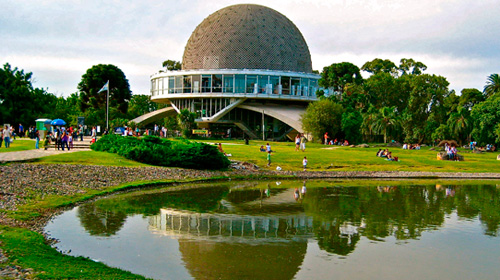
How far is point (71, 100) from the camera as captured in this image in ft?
243

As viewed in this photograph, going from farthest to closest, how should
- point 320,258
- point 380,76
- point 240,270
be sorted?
point 380,76 → point 320,258 → point 240,270

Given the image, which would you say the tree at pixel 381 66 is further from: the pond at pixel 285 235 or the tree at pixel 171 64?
the pond at pixel 285 235

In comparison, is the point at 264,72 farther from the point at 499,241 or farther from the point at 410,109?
the point at 499,241

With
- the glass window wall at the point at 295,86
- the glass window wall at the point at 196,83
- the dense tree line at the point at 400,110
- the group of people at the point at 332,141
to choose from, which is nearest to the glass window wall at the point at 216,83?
the glass window wall at the point at 196,83

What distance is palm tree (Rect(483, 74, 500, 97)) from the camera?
6419 centimetres

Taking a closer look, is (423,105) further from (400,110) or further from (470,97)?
(470,97)

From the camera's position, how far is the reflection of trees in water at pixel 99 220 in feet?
36.6

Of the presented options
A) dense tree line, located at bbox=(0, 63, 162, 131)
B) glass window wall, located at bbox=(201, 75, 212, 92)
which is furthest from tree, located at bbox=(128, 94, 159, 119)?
glass window wall, located at bbox=(201, 75, 212, 92)

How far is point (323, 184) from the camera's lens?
72.0ft

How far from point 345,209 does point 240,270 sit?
7168mm

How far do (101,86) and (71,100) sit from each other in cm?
1464

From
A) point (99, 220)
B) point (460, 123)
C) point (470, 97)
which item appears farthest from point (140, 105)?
point (99, 220)

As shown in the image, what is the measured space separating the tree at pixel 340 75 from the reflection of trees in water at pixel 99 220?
1683 inches

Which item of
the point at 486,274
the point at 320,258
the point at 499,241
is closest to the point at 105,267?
the point at 320,258
